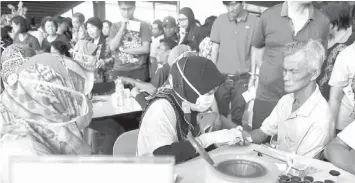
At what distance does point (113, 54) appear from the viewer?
379cm

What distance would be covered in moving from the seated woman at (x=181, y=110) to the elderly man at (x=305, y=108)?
0.38 meters

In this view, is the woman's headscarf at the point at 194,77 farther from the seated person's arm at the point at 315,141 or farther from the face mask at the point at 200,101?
the seated person's arm at the point at 315,141

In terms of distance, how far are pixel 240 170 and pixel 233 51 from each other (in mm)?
2464

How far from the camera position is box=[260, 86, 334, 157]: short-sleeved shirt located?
1.72 meters

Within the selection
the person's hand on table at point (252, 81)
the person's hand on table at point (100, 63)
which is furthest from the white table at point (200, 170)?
the person's hand on table at point (100, 63)

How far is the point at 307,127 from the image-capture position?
178 cm

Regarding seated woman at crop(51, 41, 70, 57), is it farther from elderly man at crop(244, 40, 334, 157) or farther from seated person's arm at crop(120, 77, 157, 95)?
elderly man at crop(244, 40, 334, 157)

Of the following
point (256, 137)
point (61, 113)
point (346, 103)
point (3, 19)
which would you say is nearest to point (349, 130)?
point (256, 137)

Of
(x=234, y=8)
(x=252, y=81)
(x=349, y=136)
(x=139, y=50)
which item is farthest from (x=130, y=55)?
(x=349, y=136)

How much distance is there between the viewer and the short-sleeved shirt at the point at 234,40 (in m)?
3.43

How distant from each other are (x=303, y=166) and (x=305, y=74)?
61cm

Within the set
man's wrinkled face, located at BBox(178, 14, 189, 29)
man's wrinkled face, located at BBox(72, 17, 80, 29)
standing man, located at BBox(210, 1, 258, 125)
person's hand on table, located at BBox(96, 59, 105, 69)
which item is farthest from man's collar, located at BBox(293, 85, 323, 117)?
man's wrinkled face, located at BBox(72, 17, 80, 29)

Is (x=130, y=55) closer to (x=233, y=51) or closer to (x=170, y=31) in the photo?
(x=170, y=31)

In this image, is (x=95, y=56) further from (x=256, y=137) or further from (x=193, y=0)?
(x=193, y=0)
